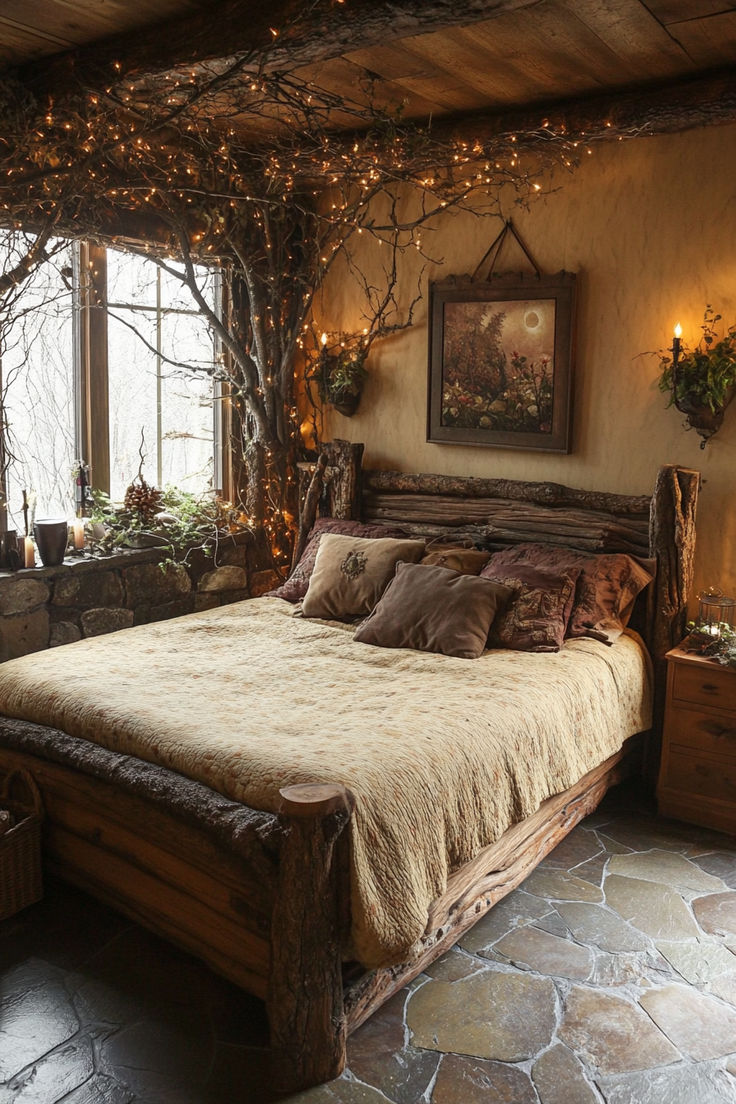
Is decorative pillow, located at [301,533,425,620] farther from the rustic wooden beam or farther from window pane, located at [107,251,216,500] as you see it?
the rustic wooden beam

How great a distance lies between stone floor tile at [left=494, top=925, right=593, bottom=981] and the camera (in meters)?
2.74

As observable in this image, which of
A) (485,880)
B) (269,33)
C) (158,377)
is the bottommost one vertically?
(485,880)

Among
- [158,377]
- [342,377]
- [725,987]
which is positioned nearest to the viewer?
[725,987]

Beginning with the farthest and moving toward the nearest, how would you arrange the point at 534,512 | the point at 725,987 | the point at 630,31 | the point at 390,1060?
the point at 534,512
the point at 630,31
the point at 725,987
the point at 390,1060

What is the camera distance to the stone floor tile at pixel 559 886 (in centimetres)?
316

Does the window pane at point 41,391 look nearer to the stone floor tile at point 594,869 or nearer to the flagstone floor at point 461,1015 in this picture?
the flagstone floor at point 461,1015

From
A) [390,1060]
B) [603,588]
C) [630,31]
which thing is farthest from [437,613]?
[630,31]

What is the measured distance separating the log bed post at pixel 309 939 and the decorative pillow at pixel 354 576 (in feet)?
6.28

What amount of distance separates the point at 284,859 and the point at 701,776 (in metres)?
2.12

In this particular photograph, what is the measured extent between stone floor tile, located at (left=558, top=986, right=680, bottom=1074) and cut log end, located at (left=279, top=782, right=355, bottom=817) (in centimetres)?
91

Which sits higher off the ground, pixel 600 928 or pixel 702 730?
pixel 702 730

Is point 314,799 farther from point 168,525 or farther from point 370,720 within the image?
point 168,525

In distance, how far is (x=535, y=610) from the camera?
377 cm

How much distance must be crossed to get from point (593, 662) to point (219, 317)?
2815 millimetres
